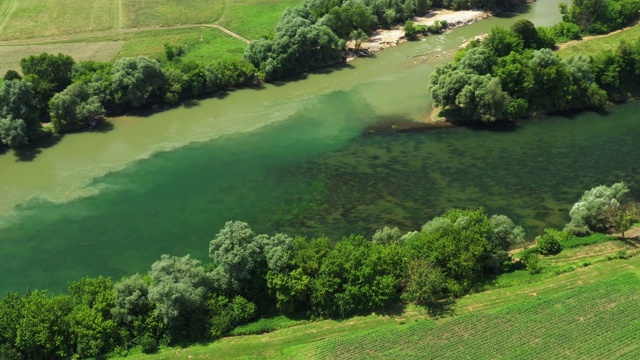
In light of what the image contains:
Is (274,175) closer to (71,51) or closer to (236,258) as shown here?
(236,258)

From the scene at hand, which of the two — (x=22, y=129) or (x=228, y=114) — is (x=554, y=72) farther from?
(x=22, y=129)

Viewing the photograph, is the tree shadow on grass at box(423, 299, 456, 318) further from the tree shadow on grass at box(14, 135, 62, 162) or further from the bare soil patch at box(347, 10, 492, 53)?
the bare soil patch at box(347, 10, 492, 53)


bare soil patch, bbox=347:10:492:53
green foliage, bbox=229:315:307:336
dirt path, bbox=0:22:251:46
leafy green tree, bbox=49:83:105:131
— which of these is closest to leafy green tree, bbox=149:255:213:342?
green foliage, bbox=229:315:307:336

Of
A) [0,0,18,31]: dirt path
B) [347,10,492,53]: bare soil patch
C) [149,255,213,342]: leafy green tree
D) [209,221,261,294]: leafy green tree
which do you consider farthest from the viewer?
[0,0,18,31]: dirt path

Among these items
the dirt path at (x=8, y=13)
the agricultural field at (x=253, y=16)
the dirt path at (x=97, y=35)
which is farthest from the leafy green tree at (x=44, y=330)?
the dirt path at (x=8, y=13)

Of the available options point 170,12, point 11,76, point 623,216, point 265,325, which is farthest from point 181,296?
point 170,12

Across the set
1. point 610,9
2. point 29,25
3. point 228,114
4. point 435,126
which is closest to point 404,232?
point 435,126
